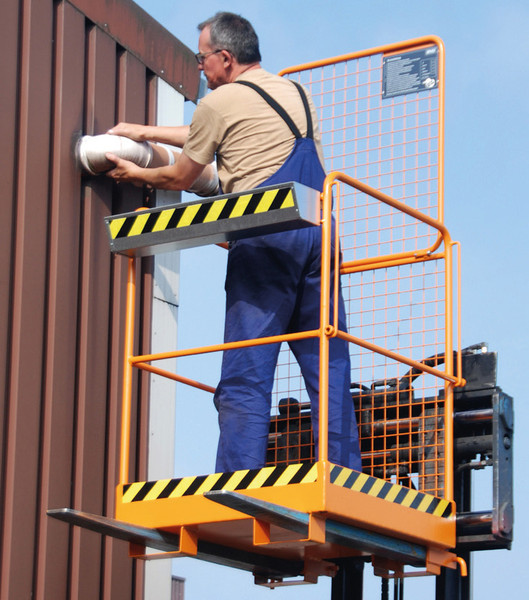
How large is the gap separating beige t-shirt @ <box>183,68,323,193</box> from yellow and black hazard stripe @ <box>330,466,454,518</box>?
1752 mm

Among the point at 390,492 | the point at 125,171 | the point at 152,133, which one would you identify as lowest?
the point at 390,492

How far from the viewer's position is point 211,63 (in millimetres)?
7562

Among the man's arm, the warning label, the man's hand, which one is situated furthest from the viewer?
the man's arm

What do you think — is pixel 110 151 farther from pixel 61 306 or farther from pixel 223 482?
pixel 223 482

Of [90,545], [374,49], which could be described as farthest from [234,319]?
[374,49]

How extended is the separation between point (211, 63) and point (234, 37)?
0.67ft

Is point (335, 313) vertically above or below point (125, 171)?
below

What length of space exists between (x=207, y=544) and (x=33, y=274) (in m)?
1.92

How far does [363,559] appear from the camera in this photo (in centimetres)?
801

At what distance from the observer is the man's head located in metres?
7.52

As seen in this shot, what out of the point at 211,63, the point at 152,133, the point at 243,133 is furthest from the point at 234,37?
the point at 152,133

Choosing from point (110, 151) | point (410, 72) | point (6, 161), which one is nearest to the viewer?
point (6, 161)

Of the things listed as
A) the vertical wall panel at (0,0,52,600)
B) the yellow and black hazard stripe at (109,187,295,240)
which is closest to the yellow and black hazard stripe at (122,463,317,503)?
the vertical wall panel at (0,0,52,600)

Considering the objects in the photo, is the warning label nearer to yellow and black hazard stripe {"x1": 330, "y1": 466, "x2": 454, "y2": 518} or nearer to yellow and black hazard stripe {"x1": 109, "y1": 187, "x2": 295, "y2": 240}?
yellow and black hazard stripe {"x1": 109, "y1": 187, "x2": 295, "y2": 240}
